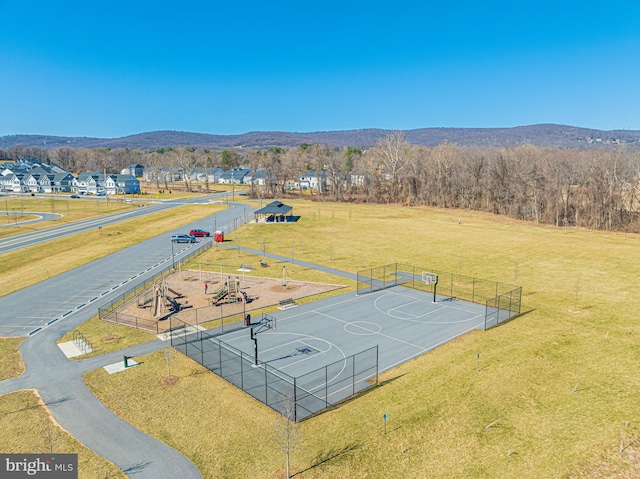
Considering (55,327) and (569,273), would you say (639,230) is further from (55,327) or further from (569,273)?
(55,327)

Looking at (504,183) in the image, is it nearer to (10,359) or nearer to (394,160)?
(394,160)

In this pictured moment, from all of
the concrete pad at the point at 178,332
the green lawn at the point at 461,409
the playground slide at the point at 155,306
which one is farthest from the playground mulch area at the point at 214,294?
the green lawn at the point at 461,409

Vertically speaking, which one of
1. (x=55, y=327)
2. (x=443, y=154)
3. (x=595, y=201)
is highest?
(x=443, y=154)

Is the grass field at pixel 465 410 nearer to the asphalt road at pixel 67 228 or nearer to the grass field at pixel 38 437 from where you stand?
the grass field at pixel 38 437

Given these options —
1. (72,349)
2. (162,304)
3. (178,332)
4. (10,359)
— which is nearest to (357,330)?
(178,332)

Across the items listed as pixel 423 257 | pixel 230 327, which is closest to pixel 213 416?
pixel 230 327
